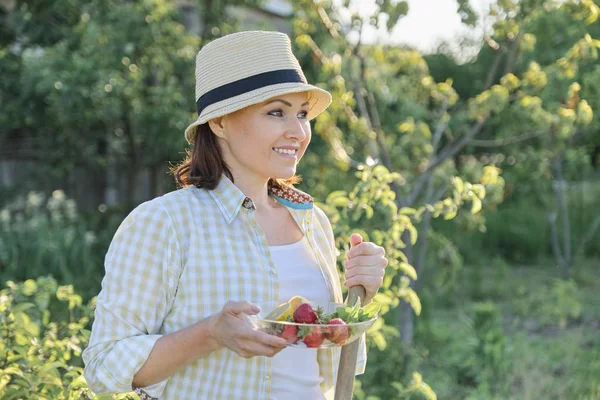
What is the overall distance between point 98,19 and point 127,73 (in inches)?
19.2

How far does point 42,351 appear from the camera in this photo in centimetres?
302

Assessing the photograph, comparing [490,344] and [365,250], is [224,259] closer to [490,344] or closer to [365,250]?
[365,250]

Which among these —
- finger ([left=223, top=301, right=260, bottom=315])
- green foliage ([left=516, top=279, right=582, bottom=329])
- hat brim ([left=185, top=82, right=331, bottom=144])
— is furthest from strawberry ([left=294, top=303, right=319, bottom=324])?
green foliage ([left=516, top=279, right=582, bottom=329])

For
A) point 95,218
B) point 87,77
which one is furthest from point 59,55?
point 95,218

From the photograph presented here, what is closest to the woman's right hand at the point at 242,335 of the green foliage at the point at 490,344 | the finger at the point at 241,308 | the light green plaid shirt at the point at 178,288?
the finger at the point at 241,308

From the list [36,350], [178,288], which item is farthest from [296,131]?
[36,350]

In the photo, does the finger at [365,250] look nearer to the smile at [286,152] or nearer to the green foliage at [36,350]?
the smile at [286,152]

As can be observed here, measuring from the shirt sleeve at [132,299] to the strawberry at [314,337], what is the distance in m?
0.32

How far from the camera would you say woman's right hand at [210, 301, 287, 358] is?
1.70 m

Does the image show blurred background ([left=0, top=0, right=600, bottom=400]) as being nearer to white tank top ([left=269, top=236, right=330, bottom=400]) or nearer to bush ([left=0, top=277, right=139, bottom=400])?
bush ([left=0, top=277, right=139, bottom=400])

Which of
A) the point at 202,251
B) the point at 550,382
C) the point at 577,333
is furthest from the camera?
the point at 577,333

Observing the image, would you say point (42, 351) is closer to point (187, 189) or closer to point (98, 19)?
point (187, 189)

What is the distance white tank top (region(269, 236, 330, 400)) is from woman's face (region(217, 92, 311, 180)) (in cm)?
19

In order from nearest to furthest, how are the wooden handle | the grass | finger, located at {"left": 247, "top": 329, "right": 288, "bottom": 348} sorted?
finger, located at {"left": 247, "top": 329, "right": 288, "bottom": 348} → the wooden handle → the grass
